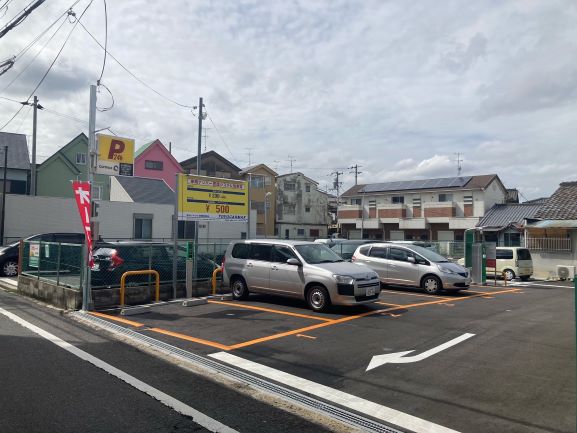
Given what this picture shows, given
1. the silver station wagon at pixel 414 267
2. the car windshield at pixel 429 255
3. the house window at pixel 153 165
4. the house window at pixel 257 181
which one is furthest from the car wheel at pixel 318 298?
the house window at pixel 153 165

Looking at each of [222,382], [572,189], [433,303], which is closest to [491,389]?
[222,382]

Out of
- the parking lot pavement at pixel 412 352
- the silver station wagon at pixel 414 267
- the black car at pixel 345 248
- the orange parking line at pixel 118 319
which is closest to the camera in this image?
the parking lot pavement at pixel 412 352

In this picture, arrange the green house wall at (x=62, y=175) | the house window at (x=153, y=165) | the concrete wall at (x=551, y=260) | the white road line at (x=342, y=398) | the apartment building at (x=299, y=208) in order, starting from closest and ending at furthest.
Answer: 1. the white road line at (x=342, y=398)
2. the concrete wall at (x=551, y=260)
3. the green house wall at (x=62, y=175)
4. the house window at (x=153, y=165)
5. the apartment building at (x=299, y=208)

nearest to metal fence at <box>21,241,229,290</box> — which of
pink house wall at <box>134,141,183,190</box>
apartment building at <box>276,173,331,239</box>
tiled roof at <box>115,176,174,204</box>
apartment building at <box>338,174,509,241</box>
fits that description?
tiled roof at <box>115,176,174,204</box>

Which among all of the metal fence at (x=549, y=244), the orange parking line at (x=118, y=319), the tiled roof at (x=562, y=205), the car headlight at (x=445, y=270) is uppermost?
the tiled roof at (x=562, y=205)

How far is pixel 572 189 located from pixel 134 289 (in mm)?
24593

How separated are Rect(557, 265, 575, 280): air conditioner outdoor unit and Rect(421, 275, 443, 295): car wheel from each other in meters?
11.7

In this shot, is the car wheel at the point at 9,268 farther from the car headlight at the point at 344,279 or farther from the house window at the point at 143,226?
the house window at the point at 143,226

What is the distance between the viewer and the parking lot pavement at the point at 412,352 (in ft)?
15.6

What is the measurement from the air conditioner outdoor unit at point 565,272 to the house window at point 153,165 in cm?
4072

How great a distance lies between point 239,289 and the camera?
11.7 meters

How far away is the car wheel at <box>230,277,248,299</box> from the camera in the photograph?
11.6 metres

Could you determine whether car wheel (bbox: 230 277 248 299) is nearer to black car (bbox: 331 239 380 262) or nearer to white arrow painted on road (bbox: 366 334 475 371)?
white arrow painted on road (bbox: 366 334 475 371)

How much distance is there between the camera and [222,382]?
5.46 m
